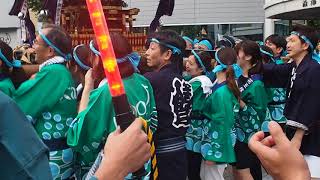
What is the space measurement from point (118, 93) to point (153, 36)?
2.85 m

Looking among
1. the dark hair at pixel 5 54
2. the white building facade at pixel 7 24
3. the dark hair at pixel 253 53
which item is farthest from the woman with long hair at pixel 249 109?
the white building facade at pixel 7 24

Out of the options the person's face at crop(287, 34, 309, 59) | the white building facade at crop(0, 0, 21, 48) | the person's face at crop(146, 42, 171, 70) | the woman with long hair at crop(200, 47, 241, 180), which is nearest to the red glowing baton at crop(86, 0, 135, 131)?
the person's face at crop(146, 42, 171, 70)

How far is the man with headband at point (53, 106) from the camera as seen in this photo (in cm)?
310

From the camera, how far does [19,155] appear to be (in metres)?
0.98

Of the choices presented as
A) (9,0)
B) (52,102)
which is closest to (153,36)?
(52,102)

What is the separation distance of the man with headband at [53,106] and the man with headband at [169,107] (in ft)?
2.15

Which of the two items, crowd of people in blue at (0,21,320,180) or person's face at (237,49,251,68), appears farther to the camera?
person's face at (237,49,251,68)

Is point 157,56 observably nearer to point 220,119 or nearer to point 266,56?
point 220,119

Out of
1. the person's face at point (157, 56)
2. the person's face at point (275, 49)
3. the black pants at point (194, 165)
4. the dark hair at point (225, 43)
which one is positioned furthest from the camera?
the dark hair at point (225, 43)

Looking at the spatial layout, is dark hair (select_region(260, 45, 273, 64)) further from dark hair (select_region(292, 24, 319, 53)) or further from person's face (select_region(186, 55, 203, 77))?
dark hair (select_region(292, 24, 319, 53))

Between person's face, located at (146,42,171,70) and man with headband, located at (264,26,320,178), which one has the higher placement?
person's face, located at (146,42,171,70)

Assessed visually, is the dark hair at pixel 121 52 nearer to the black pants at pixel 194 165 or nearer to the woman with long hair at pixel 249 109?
the black pants at pixel 194 165

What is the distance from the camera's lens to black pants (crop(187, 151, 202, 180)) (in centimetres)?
493

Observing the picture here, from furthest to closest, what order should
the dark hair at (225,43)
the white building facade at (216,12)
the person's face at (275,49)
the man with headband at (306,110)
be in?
the white building facade at (216,12) → the dark hair at (225,43) → the person's face at (275,49) → the man with headband at (306,110)
